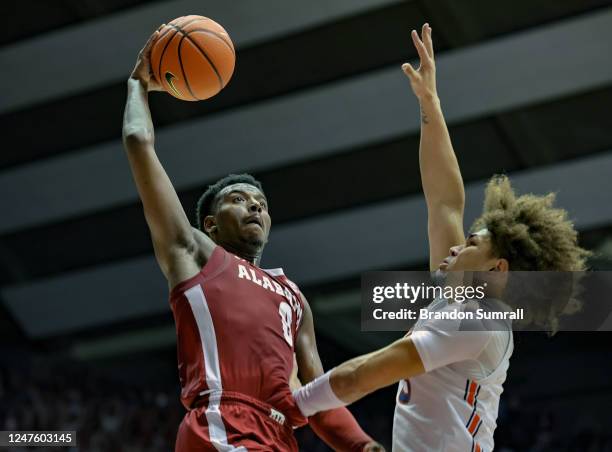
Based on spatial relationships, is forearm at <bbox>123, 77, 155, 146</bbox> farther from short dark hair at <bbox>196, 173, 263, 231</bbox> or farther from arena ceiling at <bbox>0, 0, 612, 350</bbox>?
arena ceiling at <bbox>0, 0, 612, 350</bbox>

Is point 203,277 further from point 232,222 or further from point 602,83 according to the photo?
point 602,83

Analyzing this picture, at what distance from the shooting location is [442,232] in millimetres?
3893

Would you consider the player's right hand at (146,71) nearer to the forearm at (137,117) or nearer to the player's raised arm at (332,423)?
the forearm at (137,117)

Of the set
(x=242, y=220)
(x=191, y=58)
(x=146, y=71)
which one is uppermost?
(x=191, y=58)

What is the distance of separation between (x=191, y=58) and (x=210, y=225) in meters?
0.69

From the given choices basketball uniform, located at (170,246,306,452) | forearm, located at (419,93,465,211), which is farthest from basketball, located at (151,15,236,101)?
forearm, located at (419,93,465,211)

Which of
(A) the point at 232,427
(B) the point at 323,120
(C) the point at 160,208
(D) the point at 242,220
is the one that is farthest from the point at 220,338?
(B) the point at 323,120

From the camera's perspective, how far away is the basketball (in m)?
3.71

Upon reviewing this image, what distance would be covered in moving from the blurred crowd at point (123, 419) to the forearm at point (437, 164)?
Result: 706 cm

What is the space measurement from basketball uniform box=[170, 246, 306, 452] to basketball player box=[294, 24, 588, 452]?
0.18 meters

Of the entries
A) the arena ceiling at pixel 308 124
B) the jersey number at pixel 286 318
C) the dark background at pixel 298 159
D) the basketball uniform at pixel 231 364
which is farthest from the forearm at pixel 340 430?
the arena ceiling at pixel 308 124

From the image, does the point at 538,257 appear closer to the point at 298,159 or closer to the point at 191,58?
the point at 191,58

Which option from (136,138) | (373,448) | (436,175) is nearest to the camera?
(373,448)

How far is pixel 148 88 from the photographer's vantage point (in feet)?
12.1
